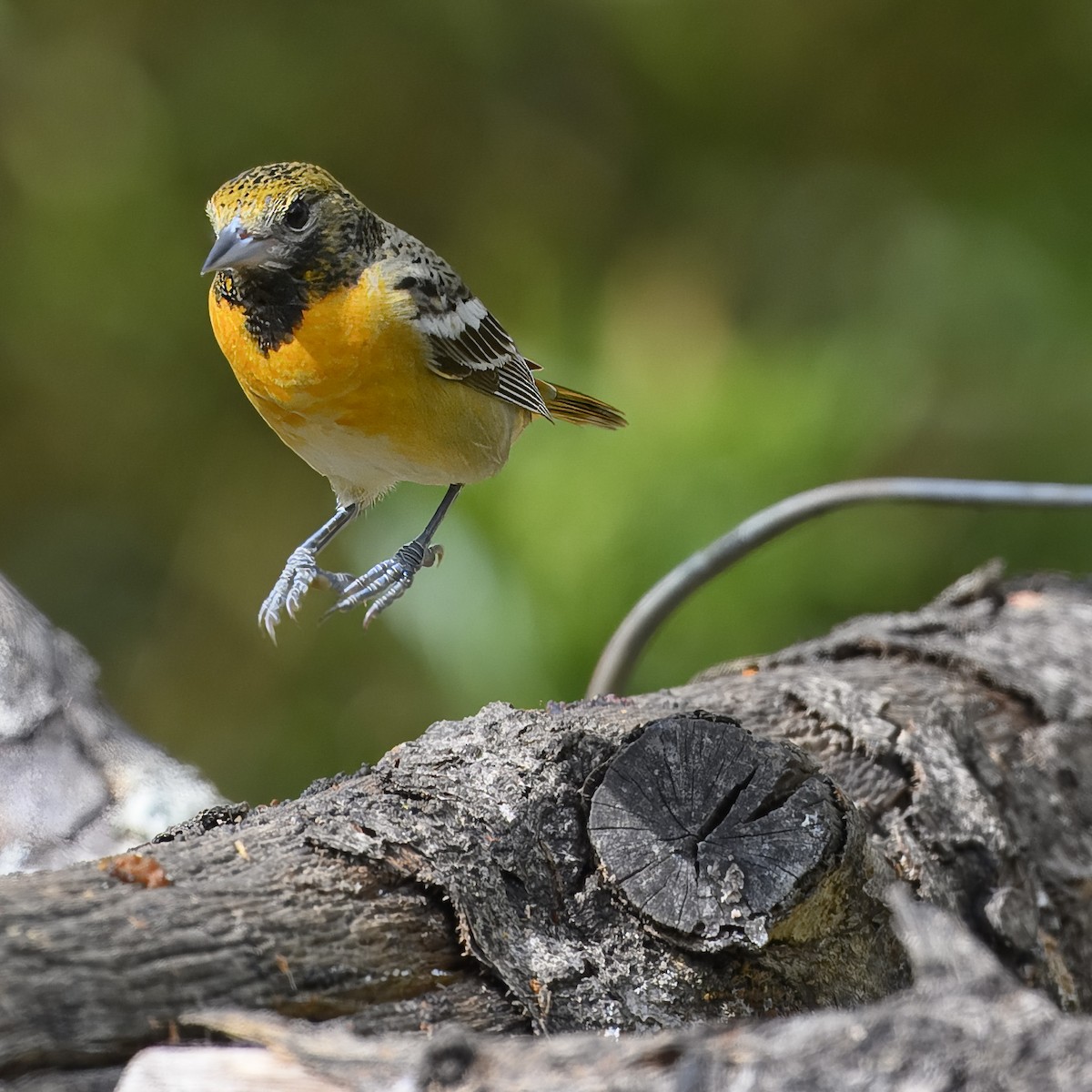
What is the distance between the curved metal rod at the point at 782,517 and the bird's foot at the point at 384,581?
1.04 m

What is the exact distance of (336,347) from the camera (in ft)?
5.14

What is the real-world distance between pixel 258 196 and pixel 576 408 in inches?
37.1

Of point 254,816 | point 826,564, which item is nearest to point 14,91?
point 826,564

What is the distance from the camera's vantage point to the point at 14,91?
13.9ft

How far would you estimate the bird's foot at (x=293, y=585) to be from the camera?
1531mm

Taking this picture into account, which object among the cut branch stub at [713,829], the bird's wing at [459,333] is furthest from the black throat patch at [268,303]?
the cut branch stub at [713,829]

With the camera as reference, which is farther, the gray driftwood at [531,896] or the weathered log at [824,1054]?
the gray driftwood at [531,896]

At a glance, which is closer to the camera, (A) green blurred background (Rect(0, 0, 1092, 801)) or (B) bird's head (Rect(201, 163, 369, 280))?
(B) bird's head (Rect(201, 163, 369, 280))

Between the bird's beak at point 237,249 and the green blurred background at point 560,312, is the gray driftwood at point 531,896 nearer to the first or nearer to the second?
the bird's beak at point 237,249

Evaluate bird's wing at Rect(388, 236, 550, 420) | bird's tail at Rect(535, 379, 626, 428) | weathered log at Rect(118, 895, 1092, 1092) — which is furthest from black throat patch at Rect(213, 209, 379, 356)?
weathered log at Rect(118, 895, 1092, 1092)

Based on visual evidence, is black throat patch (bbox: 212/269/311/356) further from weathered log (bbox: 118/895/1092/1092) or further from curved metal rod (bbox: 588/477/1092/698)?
curved metal rod (bbox: 588/477/1092/698)

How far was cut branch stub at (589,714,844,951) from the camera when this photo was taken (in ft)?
4.45

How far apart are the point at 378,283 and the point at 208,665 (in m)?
3.29

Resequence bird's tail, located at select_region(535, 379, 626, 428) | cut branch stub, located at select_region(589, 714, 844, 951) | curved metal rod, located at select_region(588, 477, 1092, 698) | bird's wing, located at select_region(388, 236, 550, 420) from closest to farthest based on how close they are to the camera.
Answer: cut branch stub, located at select_region(589, 714, 844, 951) < bird's wing, located at select_region(388, 236, 550, 420) < bird's tail, located at select_region(535, 379, 626, 428) < curved metal rod, located at select_region(588, 477, 1092, 698)
